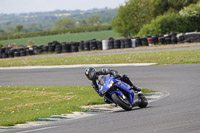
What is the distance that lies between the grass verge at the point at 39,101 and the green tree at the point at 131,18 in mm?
41351

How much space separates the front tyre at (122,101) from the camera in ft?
38.1

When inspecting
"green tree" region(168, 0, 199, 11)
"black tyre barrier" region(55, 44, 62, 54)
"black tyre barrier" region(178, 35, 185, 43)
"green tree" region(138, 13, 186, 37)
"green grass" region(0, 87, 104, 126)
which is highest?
"green tree" region(168, 0, 199, 11)

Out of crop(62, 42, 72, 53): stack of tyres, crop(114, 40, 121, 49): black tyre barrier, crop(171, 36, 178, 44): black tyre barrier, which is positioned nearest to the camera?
crop(171, 36, 178, 44): black tyre barrier

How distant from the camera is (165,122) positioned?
9.03m

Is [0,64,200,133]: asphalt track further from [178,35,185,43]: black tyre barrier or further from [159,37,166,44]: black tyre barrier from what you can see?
[159,37,166,44]: black tyre barrier

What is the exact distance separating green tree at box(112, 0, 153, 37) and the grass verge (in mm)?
41351

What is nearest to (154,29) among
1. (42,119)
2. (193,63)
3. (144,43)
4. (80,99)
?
(144,43)

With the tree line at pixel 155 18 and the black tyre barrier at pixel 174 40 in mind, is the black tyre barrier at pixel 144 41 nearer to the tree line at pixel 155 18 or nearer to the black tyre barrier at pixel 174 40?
the black tyre barrier at pixel 174 40

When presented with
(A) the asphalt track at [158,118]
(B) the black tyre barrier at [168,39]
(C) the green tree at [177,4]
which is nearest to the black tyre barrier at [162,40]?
(B) the black tyre barrier at [168,39]

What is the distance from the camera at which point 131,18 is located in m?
60.5

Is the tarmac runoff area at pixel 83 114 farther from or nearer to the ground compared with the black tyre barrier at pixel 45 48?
nearer to the ground

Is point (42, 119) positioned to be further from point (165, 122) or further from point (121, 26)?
point (121, 26)

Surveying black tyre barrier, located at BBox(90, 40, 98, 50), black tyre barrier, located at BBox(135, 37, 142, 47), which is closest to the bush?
black tyre barrier, located at BBox(135, 37, 142, 47)

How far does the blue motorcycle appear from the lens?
38.2 feet
